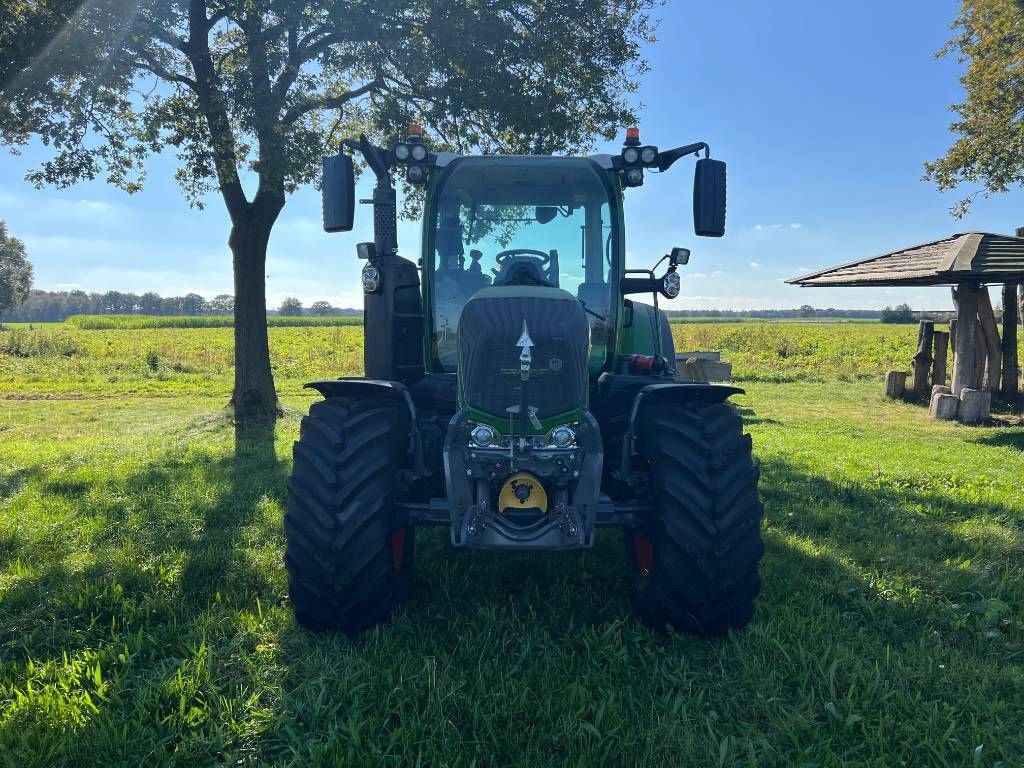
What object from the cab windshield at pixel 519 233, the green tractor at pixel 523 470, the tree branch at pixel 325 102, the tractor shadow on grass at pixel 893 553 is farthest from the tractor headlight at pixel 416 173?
the tree branch at pixel 325 102

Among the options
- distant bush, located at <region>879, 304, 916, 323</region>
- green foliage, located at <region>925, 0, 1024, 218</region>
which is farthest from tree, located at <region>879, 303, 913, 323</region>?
green foliage, located at <region>925, 0, 1024, 218</region>

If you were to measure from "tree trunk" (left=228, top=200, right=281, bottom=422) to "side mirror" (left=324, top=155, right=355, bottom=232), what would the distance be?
726 centimetres

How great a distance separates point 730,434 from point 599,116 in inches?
316

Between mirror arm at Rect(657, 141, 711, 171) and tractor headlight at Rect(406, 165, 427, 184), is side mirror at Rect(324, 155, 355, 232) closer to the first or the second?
tractor headlight at Rect(406, 165, 427, 184)

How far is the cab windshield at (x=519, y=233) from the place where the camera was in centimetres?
400

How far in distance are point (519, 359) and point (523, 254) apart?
1165mm

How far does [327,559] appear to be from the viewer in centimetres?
302

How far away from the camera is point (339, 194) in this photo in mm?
3697

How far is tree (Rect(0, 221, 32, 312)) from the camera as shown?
44469mm

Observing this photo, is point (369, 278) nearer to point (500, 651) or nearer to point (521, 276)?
point (521, 276)

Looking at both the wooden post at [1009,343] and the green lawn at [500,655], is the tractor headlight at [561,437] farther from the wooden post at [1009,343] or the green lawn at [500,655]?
the wooden post at [1009,343]

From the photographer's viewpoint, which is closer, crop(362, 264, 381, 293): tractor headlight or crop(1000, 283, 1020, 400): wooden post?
crop(362, 264, 381, 293): tractor headlight

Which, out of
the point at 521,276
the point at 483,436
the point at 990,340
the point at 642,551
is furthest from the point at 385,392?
the point at 990,340

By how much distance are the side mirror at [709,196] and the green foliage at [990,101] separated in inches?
482
